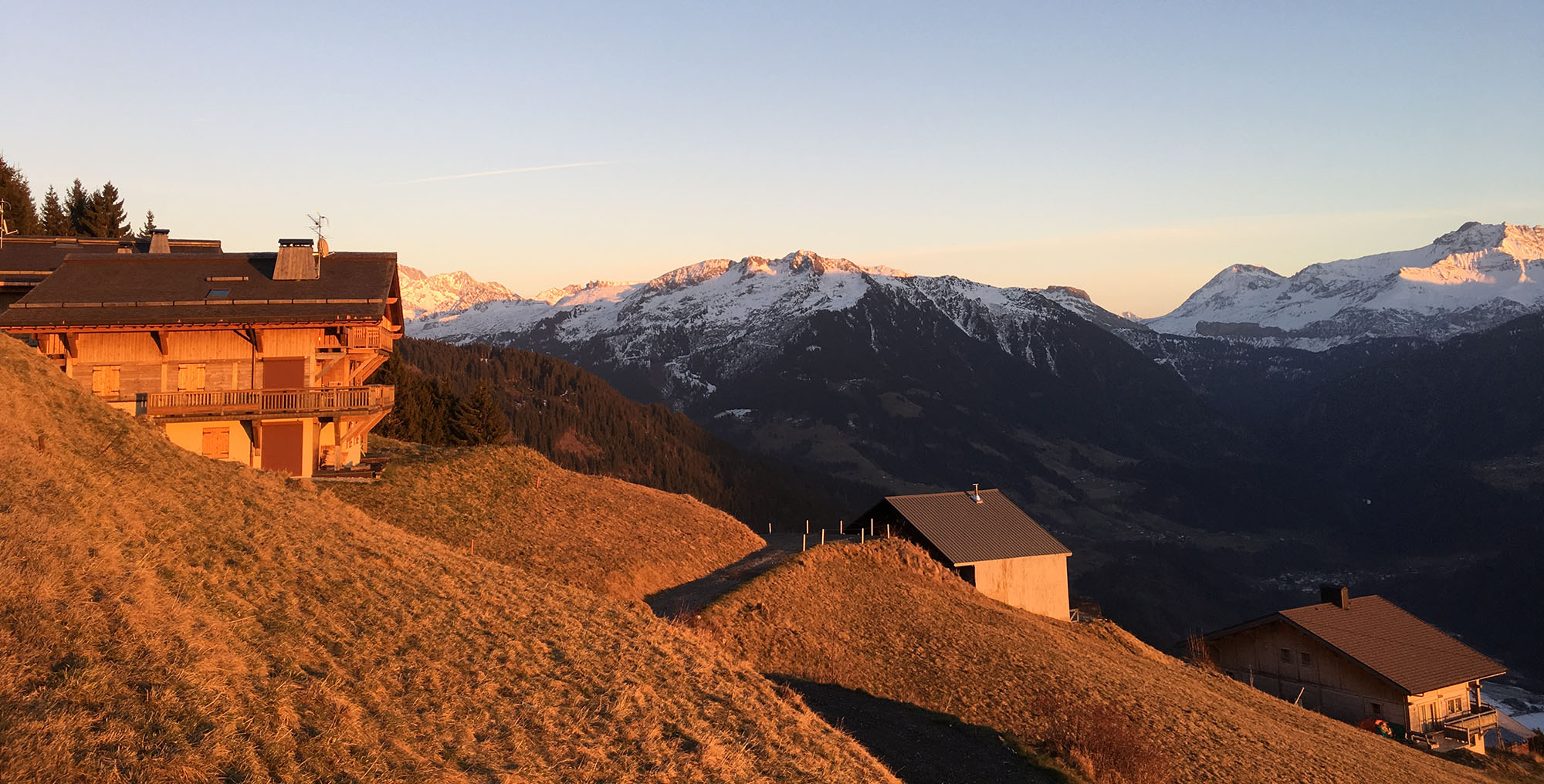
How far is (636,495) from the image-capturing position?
53.4 m

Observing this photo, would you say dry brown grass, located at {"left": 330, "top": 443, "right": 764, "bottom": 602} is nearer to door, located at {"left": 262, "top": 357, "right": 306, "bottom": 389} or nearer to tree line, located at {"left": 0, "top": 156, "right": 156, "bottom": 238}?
door, located at {"left": 262, "top": 357, "right": 306, "bottom": 389}

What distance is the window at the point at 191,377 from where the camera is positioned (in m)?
39.1

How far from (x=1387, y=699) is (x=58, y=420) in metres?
71.6

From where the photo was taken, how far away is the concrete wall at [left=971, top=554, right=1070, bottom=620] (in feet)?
185

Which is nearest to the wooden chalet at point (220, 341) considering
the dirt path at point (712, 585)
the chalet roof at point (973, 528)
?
the dirt path at point (712, 585)

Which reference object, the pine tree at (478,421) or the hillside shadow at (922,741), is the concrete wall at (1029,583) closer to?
the hillside shadow at (922,741)

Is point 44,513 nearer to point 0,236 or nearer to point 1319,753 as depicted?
point 1319,753

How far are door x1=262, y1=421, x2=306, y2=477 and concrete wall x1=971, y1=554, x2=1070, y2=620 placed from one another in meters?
36.9


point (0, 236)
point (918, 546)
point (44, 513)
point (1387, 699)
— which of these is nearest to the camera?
point (44, 513)

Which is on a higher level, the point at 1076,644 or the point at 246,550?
the point at 246,550

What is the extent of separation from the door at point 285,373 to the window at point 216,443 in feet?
8.91

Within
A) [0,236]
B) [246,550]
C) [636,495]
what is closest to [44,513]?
[246,550]

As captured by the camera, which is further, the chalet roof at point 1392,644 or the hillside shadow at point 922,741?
the chalet roof at point 1392,644

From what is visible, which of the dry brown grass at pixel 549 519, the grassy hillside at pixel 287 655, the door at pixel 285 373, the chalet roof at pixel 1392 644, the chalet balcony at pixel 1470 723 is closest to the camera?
the grassy hillside at pixel 287 655
